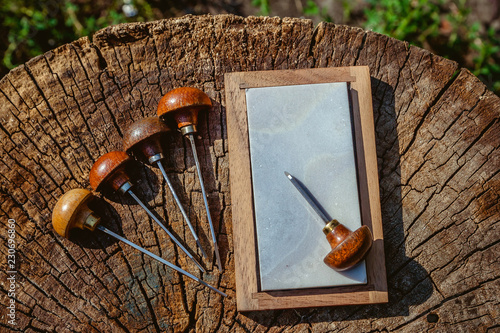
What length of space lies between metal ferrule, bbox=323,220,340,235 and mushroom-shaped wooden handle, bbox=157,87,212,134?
0.74 metres

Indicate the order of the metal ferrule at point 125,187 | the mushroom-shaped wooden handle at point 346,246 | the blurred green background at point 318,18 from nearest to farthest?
the mushroom-shaped wooden handle at point 346,246, the metal ferrule at point 125,187, the blurred green background at point 318,18

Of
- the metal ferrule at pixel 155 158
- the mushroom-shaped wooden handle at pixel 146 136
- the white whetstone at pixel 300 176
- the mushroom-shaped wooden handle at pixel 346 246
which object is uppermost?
the mushroom-shaped wooden handle at pixel 146 136

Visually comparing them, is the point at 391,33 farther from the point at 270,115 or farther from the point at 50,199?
the point at 50,199

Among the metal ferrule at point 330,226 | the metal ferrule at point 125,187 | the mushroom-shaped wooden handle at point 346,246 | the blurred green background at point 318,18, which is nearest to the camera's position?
the mushroom-shaped wooden handle at point 346,246

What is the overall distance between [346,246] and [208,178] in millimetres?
722

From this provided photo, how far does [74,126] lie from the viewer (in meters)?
1.94

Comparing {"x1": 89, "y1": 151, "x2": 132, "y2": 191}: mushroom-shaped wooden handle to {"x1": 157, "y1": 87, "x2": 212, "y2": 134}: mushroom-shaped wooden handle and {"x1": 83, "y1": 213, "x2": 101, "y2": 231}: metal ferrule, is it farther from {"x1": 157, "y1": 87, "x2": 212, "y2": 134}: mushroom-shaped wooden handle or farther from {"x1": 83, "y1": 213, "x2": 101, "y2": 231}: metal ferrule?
{"x1": 157, "y1": 87, "x2": 212, "y2": 134}: mushroom-shaped wooden handle

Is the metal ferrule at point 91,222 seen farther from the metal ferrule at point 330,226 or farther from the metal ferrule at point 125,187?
the metal ferrule at point 330,226

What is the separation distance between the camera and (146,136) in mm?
1781

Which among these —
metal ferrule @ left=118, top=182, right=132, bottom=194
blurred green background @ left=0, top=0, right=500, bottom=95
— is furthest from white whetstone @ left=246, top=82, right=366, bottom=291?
blurred green background @ left=0, top=0, right=500, bottom=95

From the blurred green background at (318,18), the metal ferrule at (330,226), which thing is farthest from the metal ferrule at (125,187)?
the blurred green background at (318,18)

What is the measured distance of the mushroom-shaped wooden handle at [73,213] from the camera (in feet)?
5.70

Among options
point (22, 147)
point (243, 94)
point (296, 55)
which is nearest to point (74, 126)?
point (22, 147)

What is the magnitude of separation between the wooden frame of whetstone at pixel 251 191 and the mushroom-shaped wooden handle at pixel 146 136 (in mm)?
327
